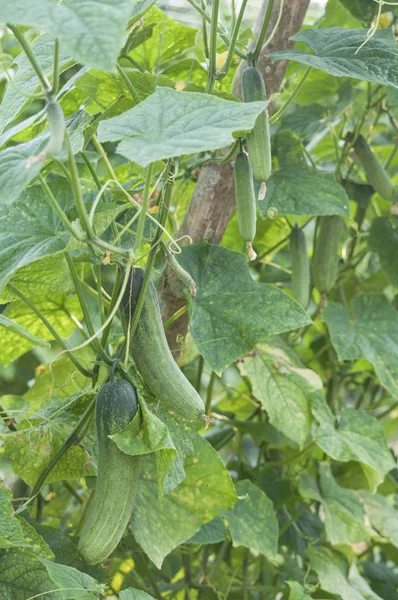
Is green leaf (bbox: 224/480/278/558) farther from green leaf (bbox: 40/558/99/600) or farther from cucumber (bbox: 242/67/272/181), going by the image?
cucumber (bbox: 242/67/272/181)

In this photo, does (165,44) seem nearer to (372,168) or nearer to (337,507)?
(372,168)

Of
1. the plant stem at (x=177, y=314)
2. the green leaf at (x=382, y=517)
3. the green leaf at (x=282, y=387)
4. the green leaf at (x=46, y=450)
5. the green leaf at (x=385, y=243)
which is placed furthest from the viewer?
the green leaf at (x=385, y=243)

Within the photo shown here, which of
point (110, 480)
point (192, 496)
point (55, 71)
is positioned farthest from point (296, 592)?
point (55, 71)

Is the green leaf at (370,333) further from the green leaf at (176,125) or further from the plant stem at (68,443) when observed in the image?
the green leaf at (176,125)

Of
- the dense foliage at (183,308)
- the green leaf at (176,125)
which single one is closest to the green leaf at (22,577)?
the dense foliage at (183,308)

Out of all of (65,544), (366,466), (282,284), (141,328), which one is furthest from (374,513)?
(141,328)

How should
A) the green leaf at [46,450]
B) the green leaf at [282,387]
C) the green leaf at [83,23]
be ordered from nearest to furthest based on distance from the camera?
the green leaf at [83,23] < the green leaf at [46,450] < the green leaf at [282,387]

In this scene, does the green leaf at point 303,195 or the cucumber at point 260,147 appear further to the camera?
the green leaf at point 303,195

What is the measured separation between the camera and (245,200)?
888 mm

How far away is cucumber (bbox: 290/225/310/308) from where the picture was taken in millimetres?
1327

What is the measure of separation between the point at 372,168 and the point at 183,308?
528 millimetres

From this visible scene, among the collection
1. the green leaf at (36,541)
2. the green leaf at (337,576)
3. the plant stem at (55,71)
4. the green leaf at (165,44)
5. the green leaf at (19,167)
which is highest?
the plant stem at (55,71)

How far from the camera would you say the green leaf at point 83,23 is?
1.87ft

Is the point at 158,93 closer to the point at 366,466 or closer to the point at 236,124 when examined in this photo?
the point at 236,124
